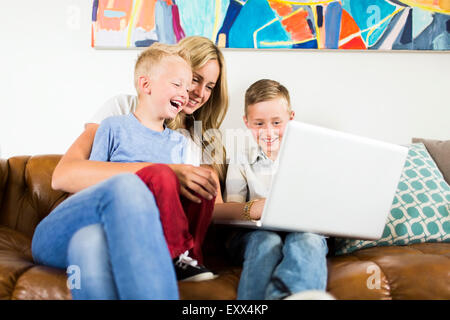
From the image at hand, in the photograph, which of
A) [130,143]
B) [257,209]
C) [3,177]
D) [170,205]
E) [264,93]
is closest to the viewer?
[170,205]

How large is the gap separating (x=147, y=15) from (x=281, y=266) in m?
1.42

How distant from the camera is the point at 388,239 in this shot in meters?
1.45

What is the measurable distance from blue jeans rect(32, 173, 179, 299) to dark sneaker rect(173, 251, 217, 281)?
0.19 meters

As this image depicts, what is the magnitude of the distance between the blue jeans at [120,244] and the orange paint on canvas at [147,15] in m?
1.25

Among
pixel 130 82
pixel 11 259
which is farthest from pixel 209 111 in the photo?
pixel 11 259

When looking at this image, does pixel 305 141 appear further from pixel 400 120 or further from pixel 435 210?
pixel 400 120

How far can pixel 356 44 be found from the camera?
1.93 m

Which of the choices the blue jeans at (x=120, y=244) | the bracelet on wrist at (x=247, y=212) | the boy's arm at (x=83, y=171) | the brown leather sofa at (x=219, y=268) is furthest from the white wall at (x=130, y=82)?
the blue jeans at (x=120, y=244)

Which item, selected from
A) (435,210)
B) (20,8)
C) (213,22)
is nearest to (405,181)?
(435,210)

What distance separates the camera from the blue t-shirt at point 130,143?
50.6 inches

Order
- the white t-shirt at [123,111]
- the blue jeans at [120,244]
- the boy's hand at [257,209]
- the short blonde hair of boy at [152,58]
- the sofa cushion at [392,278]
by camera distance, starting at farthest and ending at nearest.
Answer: the white t-shirt at [123,111]
the short blonde hair of boy at [152,58]
the boy's hand at [257,209]
the sofa cushion at [392,278]
the blue jeans at [120,244]

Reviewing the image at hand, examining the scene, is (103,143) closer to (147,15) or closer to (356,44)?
(147,15)

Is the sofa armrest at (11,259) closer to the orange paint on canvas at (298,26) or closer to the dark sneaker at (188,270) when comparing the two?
the dark sneaker at (188,270)
